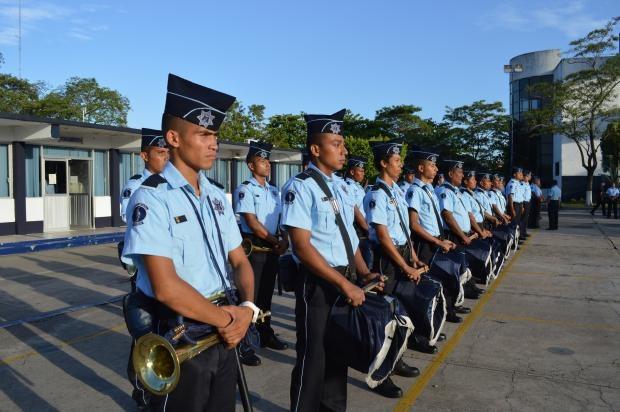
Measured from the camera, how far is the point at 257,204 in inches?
230

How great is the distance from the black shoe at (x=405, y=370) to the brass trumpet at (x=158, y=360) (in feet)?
10.1

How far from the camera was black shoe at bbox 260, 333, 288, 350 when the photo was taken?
558 centimetres

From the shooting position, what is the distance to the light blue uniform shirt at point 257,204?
5.78m

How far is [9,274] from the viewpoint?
10117 millimetres

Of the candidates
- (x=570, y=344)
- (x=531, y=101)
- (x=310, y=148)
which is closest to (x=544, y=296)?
(x=570, y=344)

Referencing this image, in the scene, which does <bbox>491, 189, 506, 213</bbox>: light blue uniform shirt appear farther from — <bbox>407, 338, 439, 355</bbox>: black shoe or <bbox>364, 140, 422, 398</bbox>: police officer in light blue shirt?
<bbox>364, 140, 422, 398</bbox>: police officer in light blue shirt

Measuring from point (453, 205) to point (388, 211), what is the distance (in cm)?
270

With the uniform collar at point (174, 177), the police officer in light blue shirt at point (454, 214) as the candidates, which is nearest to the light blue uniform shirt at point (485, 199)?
the police officer in light blue shirt at point (454, 214)

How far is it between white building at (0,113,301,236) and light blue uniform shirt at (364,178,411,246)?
12685 millimetres

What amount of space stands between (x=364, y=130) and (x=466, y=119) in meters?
9.35

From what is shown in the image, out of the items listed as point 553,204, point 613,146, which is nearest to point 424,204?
point 553,204

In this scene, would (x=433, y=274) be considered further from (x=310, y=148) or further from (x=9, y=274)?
(x=9, y=274)

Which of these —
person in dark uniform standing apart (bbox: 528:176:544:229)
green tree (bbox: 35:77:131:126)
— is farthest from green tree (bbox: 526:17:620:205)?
green tree (bbox: 35:77:131:126)

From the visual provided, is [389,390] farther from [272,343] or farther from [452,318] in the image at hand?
[452,318]
